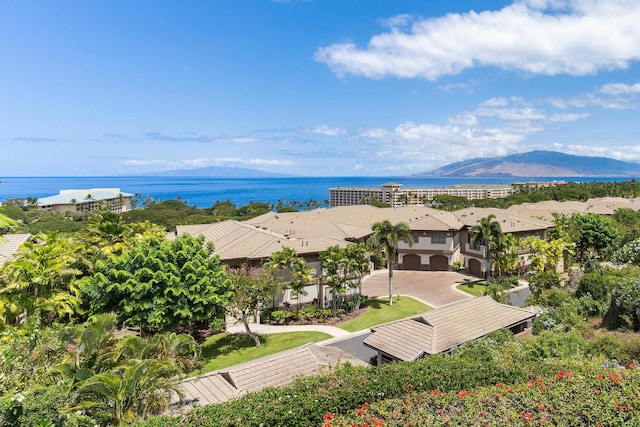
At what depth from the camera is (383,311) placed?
32688 millimetres

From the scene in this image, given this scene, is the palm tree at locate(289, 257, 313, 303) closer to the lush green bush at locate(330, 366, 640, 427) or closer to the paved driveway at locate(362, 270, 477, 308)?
the paved driveway at locate(362, 270, 477, 308)

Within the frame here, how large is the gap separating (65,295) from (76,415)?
1270 cm

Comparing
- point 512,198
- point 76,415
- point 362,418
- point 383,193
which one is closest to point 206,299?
point 76,415

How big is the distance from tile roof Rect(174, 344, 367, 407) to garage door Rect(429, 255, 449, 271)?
3367cm

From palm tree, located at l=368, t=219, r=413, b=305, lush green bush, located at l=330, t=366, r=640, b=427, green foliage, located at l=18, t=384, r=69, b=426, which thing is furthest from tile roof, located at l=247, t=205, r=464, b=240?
green foliage, located at l=18, t=384, r=69, b=426

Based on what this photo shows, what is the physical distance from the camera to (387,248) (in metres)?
34.3

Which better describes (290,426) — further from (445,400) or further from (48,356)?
(48,356)

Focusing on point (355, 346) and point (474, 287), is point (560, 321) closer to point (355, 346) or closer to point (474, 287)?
point (355, 346)

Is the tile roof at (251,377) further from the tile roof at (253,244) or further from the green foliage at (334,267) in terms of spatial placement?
the tile roof at (253,244)

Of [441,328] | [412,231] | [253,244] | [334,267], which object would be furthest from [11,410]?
[412,231]

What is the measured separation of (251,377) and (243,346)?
11.0 metres

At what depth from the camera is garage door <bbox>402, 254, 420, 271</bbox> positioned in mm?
48688

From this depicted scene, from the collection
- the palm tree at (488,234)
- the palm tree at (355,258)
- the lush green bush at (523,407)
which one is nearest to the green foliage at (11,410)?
the lush green bush at (523,407)

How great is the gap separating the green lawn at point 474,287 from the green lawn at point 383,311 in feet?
23.8
